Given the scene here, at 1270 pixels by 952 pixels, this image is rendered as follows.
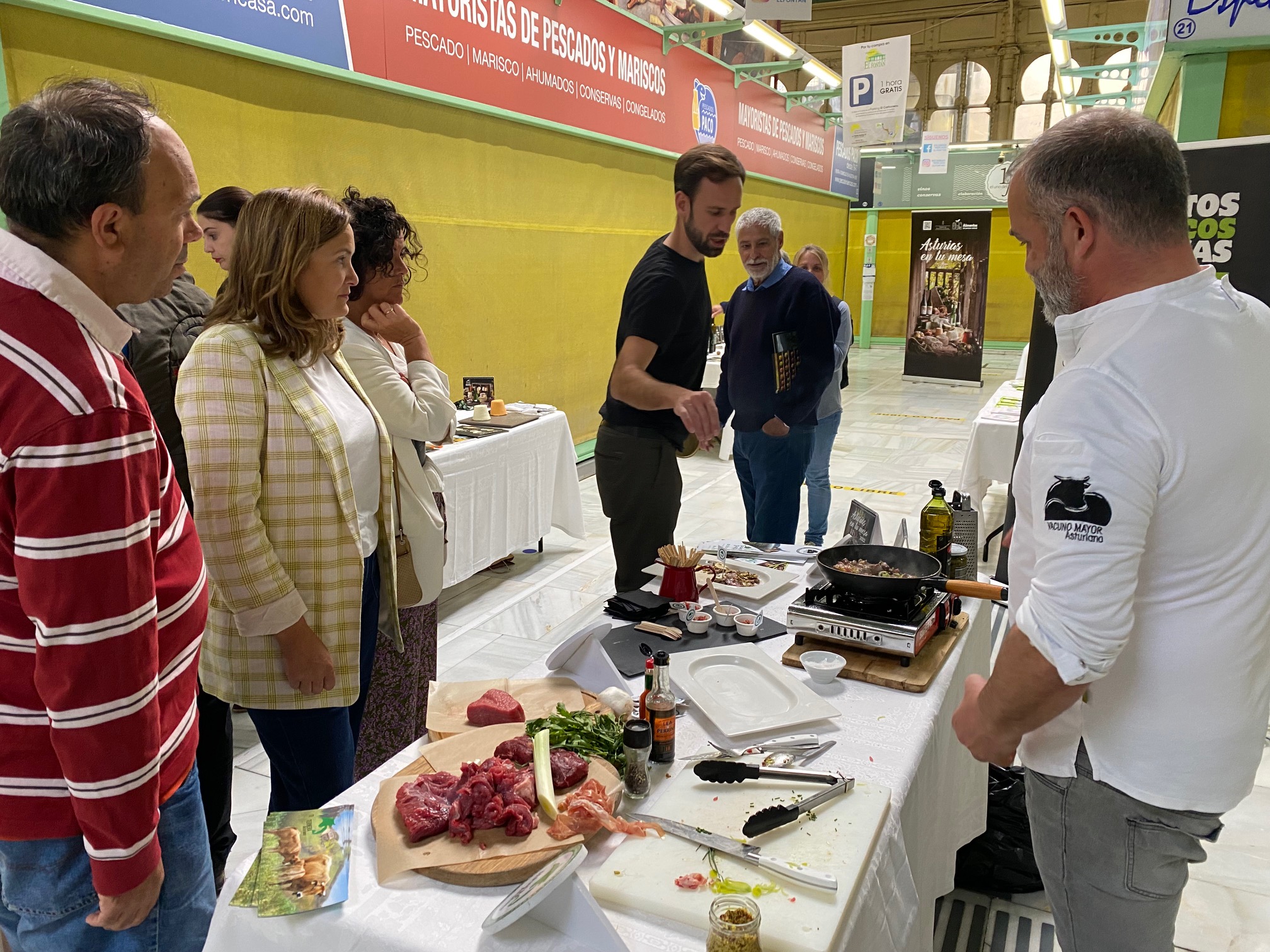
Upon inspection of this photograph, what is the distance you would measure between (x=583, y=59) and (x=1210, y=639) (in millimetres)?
7336

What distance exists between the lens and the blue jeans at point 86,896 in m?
1.23

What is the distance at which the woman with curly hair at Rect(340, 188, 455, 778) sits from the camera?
2.27 metres

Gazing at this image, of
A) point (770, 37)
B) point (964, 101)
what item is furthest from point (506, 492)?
point (964, 101)

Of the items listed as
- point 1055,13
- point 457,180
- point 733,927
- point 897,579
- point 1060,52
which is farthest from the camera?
point 1060,52

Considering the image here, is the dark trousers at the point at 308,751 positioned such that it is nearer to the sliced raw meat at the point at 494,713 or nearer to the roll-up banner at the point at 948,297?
the sliced raw meat at the point at 494,713

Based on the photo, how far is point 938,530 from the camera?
8.05 ft

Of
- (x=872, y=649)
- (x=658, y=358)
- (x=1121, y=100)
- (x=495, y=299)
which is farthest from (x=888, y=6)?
(x=872, y=649)

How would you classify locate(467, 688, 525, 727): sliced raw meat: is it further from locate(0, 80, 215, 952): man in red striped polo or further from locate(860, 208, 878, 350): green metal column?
locate(860, 208, 878, 350): green metal column

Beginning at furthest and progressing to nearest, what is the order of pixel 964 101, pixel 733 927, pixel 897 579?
1. pixel 964 101
2. pixel 897 579
3. pixel 733 927

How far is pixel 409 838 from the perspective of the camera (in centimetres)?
133

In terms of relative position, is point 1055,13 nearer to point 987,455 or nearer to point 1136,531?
point 987,455

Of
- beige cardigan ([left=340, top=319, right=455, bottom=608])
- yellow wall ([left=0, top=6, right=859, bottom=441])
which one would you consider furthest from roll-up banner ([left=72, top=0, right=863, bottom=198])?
beige cardigan ([left=340, top=319, right=455, bottom=608])

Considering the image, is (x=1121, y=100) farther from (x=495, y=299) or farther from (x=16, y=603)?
(x=16, y=603)

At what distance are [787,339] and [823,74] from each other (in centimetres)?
980
